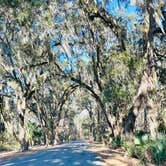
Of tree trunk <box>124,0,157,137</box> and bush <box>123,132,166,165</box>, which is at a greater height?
tree trunk <box>124,0,157,137</box>

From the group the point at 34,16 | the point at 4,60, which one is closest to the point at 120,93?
the point at 34,16

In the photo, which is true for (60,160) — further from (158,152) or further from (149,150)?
(158,152)

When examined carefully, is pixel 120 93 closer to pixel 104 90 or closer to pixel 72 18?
pixel 104 90

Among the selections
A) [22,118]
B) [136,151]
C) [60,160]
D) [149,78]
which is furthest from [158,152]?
[22,118]

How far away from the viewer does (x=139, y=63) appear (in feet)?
72.8

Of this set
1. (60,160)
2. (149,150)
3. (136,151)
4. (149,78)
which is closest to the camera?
(149,150)

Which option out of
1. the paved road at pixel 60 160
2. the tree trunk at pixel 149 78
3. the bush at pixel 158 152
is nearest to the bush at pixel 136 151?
the bush at pixel 158 152

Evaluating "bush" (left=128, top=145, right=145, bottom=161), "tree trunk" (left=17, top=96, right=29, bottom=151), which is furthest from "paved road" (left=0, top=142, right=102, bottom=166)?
"tree trunk" (left=17, top=96, right=29, bottom=151)

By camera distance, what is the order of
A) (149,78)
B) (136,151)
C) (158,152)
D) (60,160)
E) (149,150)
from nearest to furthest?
(158,152) → (149,150) → (60,160) → (136,151) → (149,78)

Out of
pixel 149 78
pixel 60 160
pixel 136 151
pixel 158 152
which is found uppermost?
pixel 149 78

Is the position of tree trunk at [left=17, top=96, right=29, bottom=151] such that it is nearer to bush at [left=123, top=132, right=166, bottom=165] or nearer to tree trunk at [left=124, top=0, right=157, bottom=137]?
tree trunk at [left=124, top=0, right=157, bottom=137]

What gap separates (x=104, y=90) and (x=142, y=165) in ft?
44.7

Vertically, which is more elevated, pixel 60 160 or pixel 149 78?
pixel 149 78

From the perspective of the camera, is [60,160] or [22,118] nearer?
[60,160]
